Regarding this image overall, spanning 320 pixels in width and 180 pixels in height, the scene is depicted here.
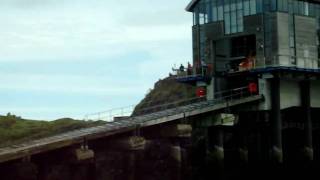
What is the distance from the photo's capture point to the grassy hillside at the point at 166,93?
85.7 metres

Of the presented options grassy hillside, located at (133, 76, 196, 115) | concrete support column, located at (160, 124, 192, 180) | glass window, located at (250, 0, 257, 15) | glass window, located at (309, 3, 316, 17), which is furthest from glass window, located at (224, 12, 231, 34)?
grassy hillside, located at (133, 76, 196, 115)

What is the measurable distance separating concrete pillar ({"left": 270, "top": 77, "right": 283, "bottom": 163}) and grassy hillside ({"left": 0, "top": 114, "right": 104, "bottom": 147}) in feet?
68.8

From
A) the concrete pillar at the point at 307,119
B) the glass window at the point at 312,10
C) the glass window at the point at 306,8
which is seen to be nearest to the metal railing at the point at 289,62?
the concrete pillar at the point at 307,119

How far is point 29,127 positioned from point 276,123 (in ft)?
104

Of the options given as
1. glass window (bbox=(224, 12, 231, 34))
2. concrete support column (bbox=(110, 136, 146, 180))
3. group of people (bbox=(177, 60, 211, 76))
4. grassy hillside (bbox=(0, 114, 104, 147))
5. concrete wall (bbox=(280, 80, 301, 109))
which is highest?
glass window (bbox=(224, 12, 231, 34))

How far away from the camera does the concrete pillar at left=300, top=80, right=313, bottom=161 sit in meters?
58.7

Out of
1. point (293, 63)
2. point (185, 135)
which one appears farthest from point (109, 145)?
point (293, 63)

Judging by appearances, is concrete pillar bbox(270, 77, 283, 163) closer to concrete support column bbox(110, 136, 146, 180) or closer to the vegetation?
the vegetation

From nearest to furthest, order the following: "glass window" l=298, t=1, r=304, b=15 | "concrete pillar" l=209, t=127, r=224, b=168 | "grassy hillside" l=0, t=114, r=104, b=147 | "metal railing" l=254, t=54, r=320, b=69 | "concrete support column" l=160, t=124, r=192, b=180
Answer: "concrete support column" l=160, t=124, r=192, b=180
"concrete pillar" l=209, t=127, r=224, b=168
"metal railing" l=254, t=54, r=320, b=69
"glass window" l=298, t=1, r=304, b=15
"grassy hillside" l=0, t=114, r=104, b=147

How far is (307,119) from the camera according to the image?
59.9 m

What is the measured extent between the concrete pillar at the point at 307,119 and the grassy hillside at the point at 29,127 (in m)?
21.6

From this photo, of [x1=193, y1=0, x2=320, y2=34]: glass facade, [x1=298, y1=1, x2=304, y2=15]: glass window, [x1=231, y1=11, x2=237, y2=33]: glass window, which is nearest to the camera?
Result: [x1=193, y1=0, x2=320, y2=34]: glass facade

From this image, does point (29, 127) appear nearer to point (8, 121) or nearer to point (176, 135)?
point (8, 121)

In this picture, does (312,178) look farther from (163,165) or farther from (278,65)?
(163,165)
